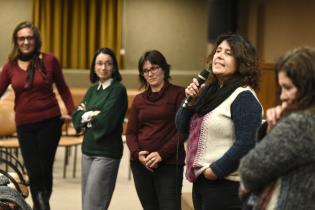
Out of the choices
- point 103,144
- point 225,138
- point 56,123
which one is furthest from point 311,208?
point 56,123

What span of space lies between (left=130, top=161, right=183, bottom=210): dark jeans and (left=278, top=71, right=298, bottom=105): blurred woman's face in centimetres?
168

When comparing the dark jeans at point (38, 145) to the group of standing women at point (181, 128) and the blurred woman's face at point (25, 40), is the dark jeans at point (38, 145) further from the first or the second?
the blurred woman's face at point (25, 40)

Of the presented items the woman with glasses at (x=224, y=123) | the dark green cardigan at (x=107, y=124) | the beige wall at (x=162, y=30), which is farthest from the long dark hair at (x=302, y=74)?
the beige wall at (x=162, y=30)

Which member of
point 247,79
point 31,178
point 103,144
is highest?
point 247,79

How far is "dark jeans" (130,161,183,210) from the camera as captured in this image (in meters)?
3.85

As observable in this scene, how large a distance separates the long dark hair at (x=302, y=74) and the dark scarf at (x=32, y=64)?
2927mm

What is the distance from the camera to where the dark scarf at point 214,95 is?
3008 millimetres

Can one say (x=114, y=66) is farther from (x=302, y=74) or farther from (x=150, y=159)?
(x=302, y=74)

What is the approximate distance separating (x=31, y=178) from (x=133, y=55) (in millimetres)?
7401

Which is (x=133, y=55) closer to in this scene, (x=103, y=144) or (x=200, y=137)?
(x=103, y=144)

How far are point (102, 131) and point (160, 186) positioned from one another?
626 mm

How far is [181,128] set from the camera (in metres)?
3.33

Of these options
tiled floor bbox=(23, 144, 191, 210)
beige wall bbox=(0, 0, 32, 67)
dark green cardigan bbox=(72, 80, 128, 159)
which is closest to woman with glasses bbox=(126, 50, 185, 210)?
dark green cardigan bbox=(72, 80, 128, 159)

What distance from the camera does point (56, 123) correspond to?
495 cm
